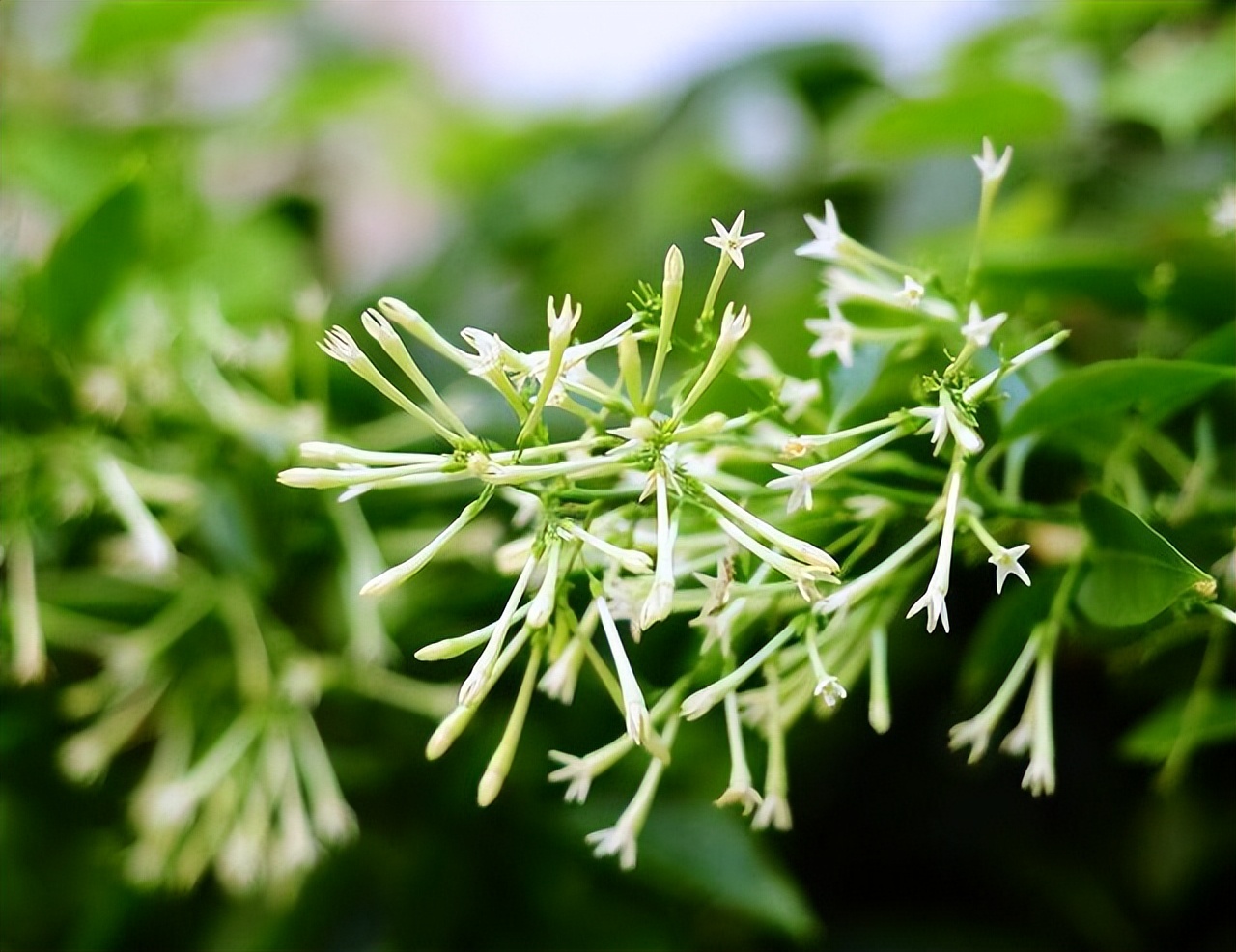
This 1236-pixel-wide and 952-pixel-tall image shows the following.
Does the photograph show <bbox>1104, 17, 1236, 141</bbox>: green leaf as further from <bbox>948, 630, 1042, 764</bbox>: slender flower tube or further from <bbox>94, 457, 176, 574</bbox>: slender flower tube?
<bbox>94, 457, 176, 574</bbox>: slender flower tube

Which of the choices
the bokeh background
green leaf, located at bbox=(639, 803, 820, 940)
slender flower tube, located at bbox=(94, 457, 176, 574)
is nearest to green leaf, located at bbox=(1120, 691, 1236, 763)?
the bokeh background

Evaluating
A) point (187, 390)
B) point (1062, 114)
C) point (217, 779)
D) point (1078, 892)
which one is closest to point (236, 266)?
point (187, 390)

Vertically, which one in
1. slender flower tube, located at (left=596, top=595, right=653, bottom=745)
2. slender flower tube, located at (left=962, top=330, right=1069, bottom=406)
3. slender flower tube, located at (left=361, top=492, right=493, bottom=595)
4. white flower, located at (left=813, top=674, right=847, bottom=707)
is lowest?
white flower, located at (left=813, top=674, right=847, bottom=707)

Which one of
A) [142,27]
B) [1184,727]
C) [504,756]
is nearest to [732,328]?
[504,756]

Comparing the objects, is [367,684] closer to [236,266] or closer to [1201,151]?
[236,266]

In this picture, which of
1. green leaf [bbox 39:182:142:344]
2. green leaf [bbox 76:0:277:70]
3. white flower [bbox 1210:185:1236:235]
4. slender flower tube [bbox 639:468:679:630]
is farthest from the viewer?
green leaf [bbox 76:0:277:70]

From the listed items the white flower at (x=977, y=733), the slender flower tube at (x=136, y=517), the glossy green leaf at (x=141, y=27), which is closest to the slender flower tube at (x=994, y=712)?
the white flower at (x=977, y=733)

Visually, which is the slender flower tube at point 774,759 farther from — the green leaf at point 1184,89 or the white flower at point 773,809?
the green leaf at point 1184,89
